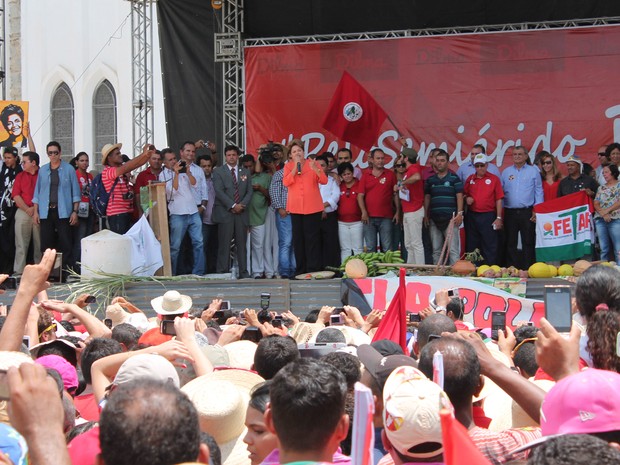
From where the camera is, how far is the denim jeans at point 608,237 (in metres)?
12.4

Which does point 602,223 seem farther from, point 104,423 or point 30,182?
point 104,423

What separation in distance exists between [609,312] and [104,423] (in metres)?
2.12

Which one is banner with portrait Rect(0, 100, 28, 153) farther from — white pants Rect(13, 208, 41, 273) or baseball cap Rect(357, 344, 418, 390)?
baseball cap Rect(357, 344, 418, 390)

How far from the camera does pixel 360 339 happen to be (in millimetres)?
5582

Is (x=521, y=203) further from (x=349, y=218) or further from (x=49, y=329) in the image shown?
(x=49, y=329)

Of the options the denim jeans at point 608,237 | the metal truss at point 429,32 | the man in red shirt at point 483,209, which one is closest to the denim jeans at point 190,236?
the metal truss at point 429,32

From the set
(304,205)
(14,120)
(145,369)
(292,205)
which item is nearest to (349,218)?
(304,205)

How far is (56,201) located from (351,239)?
12.5ft

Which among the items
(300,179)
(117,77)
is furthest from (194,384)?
(117,77)

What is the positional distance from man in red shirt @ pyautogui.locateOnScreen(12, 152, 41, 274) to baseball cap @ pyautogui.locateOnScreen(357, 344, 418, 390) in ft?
32.9

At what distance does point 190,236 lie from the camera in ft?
43.6

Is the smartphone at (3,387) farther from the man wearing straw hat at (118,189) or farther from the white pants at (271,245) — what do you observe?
the white pants at (271,245)

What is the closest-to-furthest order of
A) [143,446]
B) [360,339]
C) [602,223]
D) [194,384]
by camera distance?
[143,446]
[194,384]
[360,339]
[602,223]

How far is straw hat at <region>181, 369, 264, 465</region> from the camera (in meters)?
3.56
